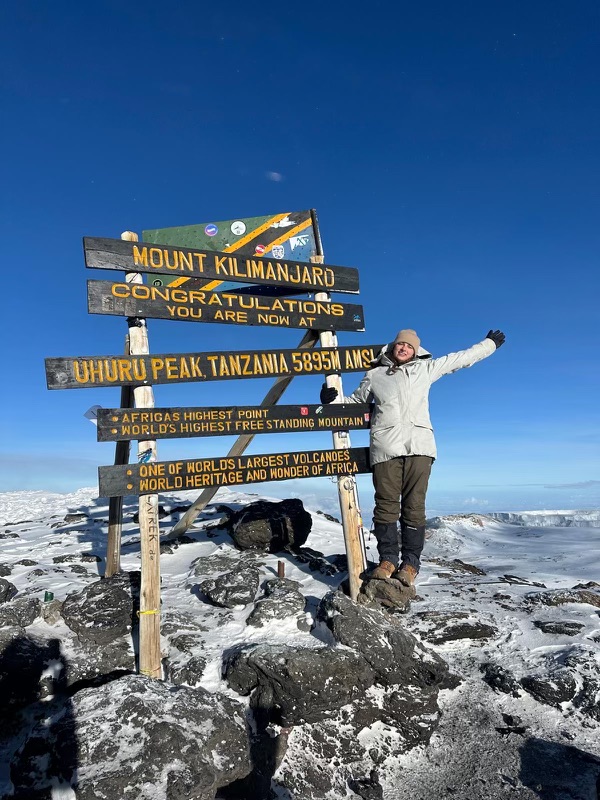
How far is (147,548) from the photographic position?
5215 millimetres

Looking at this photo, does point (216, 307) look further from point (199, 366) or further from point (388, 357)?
point (388, 357)

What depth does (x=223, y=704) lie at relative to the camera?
4.21 meters

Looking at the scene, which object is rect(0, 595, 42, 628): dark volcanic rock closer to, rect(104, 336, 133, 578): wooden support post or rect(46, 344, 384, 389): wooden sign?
rect(104, 336, 133, 578): wooden support post

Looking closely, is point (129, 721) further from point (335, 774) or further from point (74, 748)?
point (335, 774)

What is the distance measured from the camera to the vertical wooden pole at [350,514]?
250 inches

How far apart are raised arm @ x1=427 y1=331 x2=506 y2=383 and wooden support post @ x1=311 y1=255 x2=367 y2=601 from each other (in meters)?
1.32

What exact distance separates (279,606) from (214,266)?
172 inches

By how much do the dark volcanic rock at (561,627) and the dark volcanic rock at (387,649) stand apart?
4.84 ft

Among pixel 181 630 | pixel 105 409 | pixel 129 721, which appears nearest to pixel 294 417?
pixel 105 409

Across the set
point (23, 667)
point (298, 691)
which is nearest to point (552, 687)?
point (298, 691)

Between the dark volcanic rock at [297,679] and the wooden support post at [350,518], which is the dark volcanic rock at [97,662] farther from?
the wooden support post at [350,518]

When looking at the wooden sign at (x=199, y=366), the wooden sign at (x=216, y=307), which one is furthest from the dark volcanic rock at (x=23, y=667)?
the wooden sign at (x=216, y=307)

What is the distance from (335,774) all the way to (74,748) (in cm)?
214

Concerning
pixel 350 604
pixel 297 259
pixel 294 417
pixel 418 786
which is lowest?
pixel 418 786
